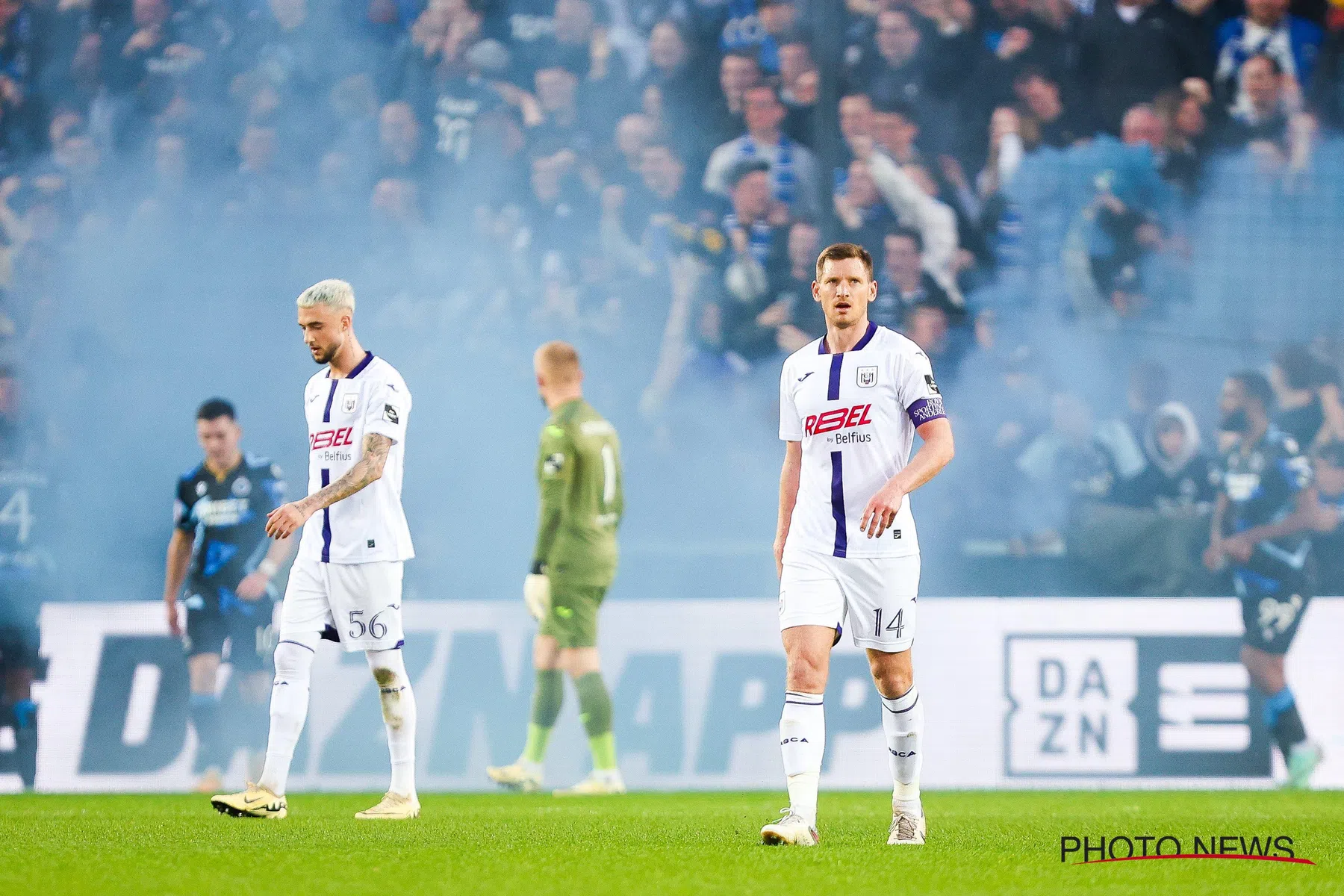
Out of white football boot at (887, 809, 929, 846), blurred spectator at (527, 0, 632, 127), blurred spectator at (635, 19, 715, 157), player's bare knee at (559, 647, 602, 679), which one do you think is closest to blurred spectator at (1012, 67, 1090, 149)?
blurred spectator at (635, 19, 715, 157)

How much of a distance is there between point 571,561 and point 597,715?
83cm

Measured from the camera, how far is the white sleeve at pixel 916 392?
17.9 ft

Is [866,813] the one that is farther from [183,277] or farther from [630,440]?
[183,277]

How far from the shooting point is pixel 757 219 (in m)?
11.8

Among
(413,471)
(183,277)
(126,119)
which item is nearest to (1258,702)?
(413,471)

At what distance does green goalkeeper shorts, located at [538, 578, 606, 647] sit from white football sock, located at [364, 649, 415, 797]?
2427mm

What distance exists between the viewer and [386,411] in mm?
6543

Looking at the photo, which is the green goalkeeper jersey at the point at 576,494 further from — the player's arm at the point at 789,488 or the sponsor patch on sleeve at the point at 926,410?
the sponsor patch on sleeve at the point at 926,410

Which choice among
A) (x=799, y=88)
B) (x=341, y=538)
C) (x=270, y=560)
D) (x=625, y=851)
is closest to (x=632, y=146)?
(x=799, y=88)

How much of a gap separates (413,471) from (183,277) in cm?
220

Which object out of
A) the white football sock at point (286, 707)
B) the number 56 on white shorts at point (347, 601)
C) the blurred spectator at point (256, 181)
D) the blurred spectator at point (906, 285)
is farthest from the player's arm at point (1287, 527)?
the blurred spectator at point (256, 181)

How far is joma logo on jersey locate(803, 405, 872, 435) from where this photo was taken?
5.49m

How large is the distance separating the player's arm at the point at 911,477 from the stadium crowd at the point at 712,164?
5821 millimetres

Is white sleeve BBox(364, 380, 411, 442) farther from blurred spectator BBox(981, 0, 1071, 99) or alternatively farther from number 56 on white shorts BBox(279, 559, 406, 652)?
blurred spectator BBox(981, 0, 1071, 99)
